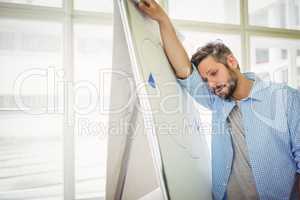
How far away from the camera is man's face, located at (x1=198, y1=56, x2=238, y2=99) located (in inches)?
63.1

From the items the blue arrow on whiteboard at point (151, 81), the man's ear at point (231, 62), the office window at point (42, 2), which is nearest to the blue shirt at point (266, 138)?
the man's ear at point (231, 62)

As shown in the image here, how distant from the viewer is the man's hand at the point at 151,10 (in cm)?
132

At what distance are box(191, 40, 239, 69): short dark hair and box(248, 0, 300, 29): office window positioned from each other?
2.09ft

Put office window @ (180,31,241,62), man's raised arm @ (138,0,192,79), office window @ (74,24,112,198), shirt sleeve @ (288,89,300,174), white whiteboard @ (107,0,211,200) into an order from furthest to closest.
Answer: office window @ (180,31,241,62) → office window @ (74,24,112,198) → shirt sleeve @ (288,89,300,174) → man's raised arm @ (138,0,192,79) → white whiteboard @ (107,0,211,200)

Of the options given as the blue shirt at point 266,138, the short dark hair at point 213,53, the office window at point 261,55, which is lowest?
the blue shirt at point 266,138

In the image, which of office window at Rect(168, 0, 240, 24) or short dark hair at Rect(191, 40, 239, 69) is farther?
office window at Rect(168, 0, 240, 24)

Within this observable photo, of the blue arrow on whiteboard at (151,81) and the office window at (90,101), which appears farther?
the office window at (90,101)

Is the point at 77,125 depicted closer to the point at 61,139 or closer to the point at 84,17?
the point at 61,139

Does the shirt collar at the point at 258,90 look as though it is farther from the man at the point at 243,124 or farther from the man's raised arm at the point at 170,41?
the man's raised arm at the point at 170,41

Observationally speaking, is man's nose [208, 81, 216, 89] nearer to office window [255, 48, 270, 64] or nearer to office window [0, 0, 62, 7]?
office window [255, 48, 270, 64]

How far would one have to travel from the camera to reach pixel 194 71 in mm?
1568

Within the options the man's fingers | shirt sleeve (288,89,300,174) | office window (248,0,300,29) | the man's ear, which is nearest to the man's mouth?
the man's ear

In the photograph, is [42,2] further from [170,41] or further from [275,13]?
[275,13]

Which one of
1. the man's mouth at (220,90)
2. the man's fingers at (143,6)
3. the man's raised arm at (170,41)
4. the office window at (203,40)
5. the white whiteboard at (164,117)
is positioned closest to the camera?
the white whiteboard at (164,117)
